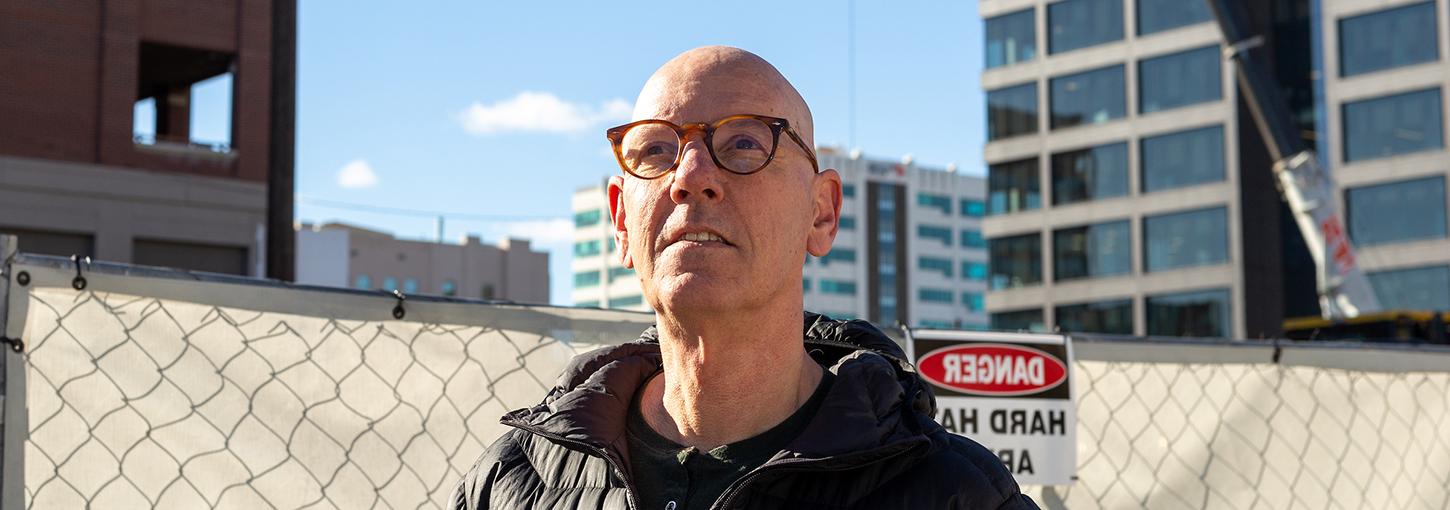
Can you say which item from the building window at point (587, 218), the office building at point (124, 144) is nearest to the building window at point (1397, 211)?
the office building at point (124, 144)

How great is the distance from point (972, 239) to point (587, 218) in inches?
1298

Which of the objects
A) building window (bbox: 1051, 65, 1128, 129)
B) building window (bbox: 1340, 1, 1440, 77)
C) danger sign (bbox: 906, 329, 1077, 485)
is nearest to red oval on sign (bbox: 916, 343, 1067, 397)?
danger sign (bbox: 906, 329, 1077, 485)

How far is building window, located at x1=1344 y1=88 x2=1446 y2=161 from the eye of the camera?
45.6 metres

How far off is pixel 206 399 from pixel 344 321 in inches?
14.5

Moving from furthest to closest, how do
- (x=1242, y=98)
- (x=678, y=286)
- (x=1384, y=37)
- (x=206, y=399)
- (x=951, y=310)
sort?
(x=951, y=310) < (x=1242, y=98) < (x=1384, y=37) < (x=206, y=399) < (x=678, y=286)

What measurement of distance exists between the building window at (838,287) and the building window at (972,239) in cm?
1337

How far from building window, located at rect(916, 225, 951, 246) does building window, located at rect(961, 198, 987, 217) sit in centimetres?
258

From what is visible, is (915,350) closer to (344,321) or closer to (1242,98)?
(344,321)

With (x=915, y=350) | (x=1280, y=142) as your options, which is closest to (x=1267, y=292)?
(x=1280, y=142)

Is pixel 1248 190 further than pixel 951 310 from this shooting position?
No

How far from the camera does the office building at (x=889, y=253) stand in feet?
387

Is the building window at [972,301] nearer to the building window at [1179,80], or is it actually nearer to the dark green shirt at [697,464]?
the building window at [1179,80]

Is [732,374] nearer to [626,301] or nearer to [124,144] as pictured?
[124,144]

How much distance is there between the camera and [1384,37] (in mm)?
46719
